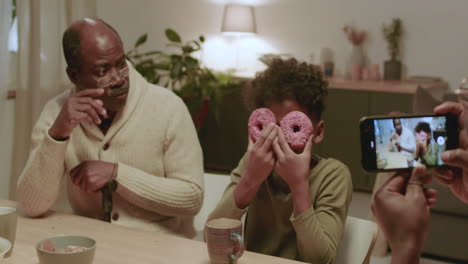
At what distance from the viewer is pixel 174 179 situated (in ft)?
5.57

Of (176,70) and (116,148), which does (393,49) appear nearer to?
(176,70)

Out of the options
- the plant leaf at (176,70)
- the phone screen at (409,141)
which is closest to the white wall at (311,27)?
the plant leaf at (176,70)

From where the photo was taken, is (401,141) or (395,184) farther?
(401,141)

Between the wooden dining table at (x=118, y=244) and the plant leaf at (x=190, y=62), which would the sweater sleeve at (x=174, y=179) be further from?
the plant leaf at (x=190, y=62)

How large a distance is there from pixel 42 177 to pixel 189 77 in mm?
2437

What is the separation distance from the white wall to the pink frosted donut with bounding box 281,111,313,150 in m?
3.28

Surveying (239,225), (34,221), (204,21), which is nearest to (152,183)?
(34,221)

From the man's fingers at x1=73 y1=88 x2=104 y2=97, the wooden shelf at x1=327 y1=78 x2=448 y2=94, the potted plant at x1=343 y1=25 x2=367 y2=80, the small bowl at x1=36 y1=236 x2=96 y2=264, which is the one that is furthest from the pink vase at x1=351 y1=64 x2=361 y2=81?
the small bowl at x1=36 y1=236 x2=96 y2=264

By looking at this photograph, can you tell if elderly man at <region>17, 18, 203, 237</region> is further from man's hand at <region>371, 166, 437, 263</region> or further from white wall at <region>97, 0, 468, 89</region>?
white wall at <region>97, 0, 468, 89</region>

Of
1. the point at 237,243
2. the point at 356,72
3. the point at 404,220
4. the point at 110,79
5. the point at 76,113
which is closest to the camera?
the point at 404,220

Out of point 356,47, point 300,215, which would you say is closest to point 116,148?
point 300,215

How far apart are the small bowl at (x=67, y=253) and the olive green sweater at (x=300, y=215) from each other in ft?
1.33

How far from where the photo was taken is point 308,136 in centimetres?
133

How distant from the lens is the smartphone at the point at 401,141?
124 cm
